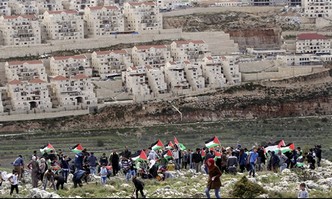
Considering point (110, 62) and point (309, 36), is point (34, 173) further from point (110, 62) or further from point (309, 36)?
point (309, 36)

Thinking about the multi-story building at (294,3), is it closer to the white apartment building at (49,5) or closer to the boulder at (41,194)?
the white apartment building at (49,5)

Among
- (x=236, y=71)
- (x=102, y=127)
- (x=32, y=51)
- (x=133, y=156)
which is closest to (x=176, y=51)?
(x=236, y=71)

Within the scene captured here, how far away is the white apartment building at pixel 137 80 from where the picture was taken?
7469 centimetres

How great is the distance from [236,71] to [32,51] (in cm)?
1861

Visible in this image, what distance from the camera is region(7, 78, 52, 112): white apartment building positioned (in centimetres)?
7062

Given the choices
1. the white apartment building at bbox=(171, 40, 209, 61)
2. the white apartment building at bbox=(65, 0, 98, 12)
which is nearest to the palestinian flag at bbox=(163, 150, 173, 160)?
the white apartment building at bbox=(171, 40, 209, 61)

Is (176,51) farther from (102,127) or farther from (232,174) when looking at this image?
(232,174)

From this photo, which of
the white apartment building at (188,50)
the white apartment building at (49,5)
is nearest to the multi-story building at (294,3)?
the white apartment building at (188,50)

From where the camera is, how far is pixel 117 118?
2756 inches

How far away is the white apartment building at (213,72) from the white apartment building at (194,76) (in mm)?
745

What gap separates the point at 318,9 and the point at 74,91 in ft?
124

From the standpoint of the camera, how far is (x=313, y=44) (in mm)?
88000

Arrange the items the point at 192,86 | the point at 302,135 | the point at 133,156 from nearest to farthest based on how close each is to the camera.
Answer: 1. the point at 133,156
2. the point at 302,135
3. the point at 192,86

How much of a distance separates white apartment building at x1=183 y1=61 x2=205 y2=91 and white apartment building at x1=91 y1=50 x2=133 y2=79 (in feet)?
20.3
